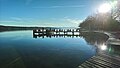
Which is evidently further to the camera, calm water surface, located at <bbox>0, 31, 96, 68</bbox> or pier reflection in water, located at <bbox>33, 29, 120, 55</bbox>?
pier reflection in water, located at <bbox>33, 29, 120, 55</bbox>

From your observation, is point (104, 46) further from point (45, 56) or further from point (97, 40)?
point (97, 40)

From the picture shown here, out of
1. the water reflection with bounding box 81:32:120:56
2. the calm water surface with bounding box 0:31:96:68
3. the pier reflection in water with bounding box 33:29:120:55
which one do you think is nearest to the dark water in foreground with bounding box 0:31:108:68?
the calm water surface with bounding box 0:31:96:68

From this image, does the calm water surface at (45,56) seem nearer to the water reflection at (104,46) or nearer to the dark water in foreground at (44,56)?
the dark water in foreground at (44,56)

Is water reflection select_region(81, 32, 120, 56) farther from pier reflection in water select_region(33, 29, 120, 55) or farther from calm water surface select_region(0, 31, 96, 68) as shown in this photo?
calm water surface select_region(0, 31, 96, 68)

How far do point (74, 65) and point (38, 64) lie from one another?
341 centimetres

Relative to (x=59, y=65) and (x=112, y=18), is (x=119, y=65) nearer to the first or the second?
(x=59, y=65)

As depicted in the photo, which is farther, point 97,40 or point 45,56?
point 97,40

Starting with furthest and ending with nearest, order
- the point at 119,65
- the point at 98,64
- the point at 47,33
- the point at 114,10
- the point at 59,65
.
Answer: the point at 114,10 < the point at 47,33 < the point at 59,65 < the point at 98,64 < the point at 119,65

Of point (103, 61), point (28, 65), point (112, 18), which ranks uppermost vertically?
point (112, 18)

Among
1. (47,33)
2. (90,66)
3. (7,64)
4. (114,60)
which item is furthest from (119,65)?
(47,33)

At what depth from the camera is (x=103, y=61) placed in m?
12.5

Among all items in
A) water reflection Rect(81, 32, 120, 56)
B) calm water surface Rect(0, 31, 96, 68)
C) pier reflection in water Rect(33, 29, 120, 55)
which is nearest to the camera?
calm water surface Rect(0, 31, 96, 68)

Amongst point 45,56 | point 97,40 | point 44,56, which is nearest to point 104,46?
point 45,56

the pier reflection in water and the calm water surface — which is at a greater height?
the pier reflection in water
